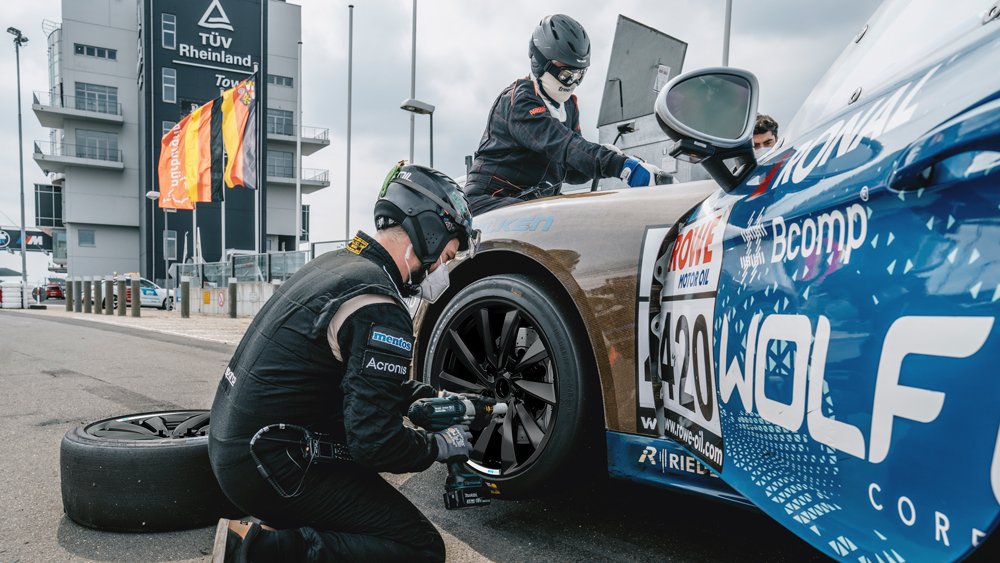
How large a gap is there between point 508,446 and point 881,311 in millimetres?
1740

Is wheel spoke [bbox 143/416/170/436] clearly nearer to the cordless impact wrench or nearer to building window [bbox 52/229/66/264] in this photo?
the cordless impact wrench

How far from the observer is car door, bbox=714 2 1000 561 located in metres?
0.97

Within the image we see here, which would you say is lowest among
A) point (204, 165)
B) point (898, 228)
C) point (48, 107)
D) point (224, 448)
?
point (224, 448)

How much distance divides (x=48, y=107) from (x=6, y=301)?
824 inches

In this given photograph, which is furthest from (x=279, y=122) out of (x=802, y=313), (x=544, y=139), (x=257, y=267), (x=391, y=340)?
(x=802, y=313)

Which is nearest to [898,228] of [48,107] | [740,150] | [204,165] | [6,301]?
[740,150]

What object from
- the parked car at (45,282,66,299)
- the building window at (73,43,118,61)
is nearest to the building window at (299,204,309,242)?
the building window at (73,43,118,61)

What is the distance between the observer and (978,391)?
37.0 inches

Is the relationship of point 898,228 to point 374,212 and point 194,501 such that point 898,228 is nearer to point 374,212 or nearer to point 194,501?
point 374,212

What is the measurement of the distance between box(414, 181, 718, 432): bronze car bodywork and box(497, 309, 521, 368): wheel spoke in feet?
0.58

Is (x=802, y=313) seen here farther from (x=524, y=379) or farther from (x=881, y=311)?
(x=524, y=379)

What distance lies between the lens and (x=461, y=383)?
2.89m

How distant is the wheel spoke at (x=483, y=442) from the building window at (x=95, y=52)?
56106 millimetres

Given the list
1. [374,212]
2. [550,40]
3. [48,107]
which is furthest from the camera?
[48,107]
